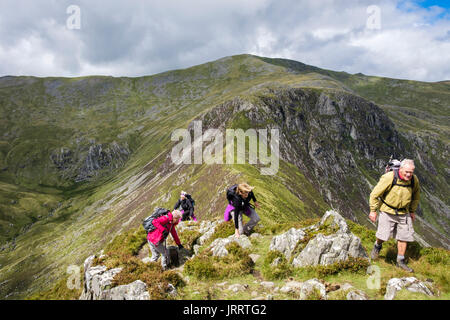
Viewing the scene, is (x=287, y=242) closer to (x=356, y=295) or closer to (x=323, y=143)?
(x=356, y=295)

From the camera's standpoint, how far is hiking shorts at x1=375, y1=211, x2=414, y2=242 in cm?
1035

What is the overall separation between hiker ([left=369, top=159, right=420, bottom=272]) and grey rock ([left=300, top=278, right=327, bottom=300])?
3425mm

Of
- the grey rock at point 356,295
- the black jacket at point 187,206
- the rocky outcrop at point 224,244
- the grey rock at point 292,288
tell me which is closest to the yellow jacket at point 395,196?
the grey rock at point 356,295

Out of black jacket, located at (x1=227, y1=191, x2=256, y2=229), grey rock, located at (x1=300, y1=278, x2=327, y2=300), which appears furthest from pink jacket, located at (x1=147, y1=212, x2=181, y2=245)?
grey rock, located at (x1=300, y1=278, x2=327, y2=300)

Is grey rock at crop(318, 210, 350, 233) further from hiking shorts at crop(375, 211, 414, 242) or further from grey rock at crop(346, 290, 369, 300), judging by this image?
grey rock at crop(346, 290, 369, 300)

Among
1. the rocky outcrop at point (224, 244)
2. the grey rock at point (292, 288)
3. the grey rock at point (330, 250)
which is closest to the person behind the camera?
the grey rock at point (292, 288)

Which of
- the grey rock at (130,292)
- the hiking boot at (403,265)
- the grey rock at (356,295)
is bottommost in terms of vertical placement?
the grey rock at (130,292)

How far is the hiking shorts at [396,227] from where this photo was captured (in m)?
10.4

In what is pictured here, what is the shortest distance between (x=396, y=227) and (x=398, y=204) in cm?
122

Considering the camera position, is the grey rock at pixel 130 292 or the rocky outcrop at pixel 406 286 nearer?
the rocky outcrop at pixel 406 286

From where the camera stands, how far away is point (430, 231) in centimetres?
15525
